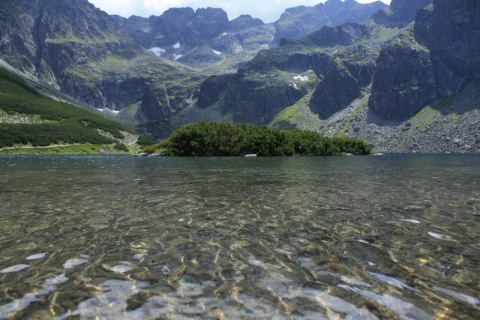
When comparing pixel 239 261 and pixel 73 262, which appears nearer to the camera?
pixel 73 262

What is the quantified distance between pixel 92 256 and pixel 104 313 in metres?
3.95

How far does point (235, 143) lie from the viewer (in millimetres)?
134375

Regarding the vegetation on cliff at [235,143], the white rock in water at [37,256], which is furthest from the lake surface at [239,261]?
the vegetation on cliff at [235,143]

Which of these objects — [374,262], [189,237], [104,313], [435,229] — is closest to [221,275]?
[104,313]

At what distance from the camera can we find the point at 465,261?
33.7 feet

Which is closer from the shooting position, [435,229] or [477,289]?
[477,289]

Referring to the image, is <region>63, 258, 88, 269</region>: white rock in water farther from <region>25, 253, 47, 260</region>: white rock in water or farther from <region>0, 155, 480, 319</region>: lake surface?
<region>25, 253, 47, 260</region>: white rock in water

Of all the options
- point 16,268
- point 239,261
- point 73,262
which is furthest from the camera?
point 239,261

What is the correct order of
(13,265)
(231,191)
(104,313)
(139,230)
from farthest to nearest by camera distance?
(231,191) < (139,230) < (13,265) < (104,313)

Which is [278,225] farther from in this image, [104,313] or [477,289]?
[104,313]

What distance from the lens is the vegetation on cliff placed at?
132250 mm

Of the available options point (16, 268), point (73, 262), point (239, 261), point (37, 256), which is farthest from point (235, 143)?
point (16, 268)

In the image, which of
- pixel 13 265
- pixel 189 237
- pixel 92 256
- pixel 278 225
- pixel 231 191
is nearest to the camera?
pixel 13 265

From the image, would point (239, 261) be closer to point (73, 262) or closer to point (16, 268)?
point (73, 262)
